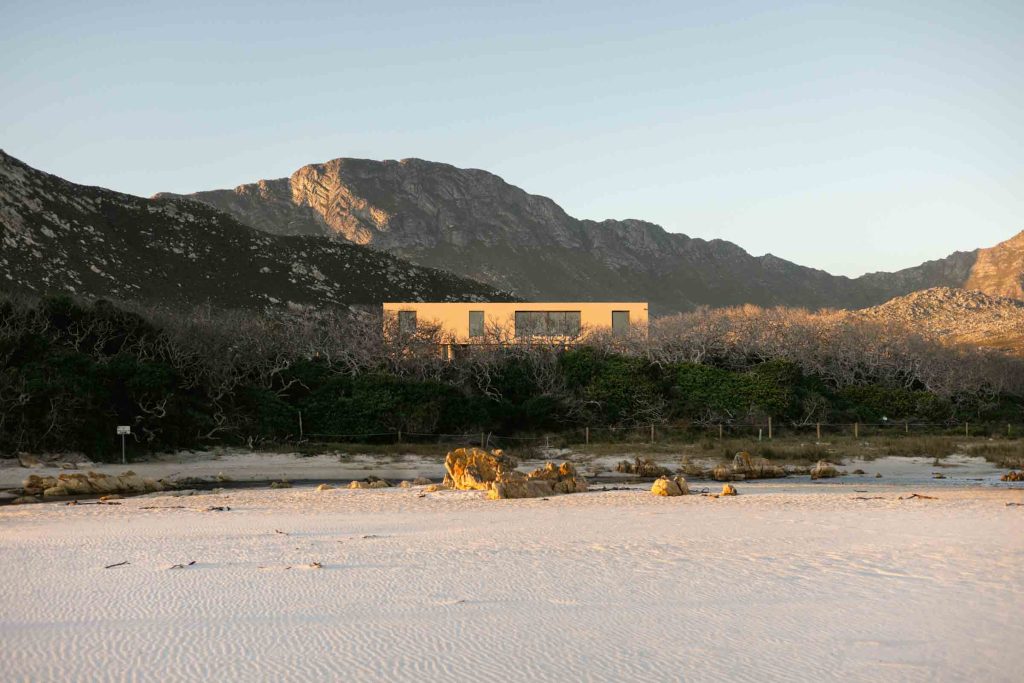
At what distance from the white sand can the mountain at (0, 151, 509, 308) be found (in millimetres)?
56904

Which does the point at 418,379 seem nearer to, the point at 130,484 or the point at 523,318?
the point at 523,318

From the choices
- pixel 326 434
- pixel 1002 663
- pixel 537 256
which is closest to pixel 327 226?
pixel 537 256

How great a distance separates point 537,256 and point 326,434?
13573 centimetres

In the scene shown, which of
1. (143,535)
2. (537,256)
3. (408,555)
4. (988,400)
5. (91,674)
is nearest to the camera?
(91,674)

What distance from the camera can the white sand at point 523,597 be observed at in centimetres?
745

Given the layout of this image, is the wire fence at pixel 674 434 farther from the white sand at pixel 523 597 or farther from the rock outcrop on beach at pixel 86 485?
the white sand at pixel 523 597

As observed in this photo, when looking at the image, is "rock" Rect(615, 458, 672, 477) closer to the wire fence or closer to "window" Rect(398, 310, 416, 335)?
the wire fence

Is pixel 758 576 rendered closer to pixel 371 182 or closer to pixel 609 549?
pixel 609 549

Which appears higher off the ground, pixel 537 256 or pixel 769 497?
pixel 537 256

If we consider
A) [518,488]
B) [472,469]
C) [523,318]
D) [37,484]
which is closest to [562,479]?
[518,488]

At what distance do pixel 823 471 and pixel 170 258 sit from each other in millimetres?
71123

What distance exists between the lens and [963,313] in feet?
372

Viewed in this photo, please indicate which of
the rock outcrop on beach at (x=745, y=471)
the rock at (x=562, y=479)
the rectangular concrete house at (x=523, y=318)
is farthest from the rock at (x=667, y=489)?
the rectangular concrete house at (x=523, y=318)

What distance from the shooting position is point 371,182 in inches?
7672
